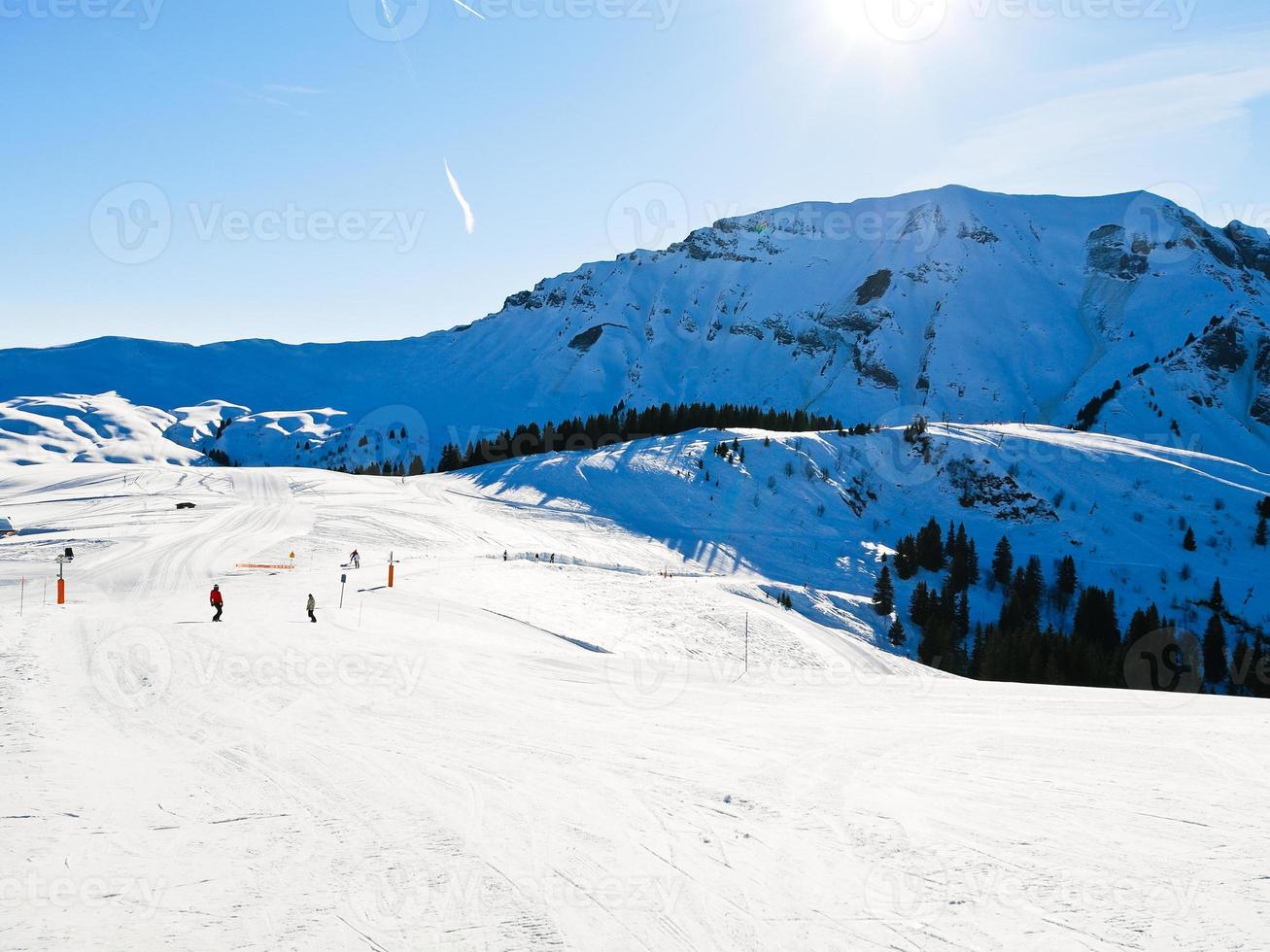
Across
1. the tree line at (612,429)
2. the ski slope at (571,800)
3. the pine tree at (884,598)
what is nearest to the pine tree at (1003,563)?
the pine tree at (884,598)

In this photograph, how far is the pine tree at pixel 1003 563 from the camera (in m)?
84.8

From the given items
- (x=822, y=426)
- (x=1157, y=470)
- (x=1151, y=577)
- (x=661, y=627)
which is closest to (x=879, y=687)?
(x=661, y=627)

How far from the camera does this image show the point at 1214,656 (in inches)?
2798

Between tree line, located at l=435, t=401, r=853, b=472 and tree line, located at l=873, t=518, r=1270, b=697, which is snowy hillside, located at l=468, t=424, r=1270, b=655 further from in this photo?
tree line, located at l=435, t=401, r=853, b=472

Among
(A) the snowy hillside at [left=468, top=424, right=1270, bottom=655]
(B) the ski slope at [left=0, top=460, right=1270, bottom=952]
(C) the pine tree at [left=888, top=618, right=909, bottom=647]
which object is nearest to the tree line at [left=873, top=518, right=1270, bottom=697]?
(C) the pine tree at [left=888, top=618, right=909, bottom=647]

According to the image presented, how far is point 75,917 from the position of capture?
7066 mm

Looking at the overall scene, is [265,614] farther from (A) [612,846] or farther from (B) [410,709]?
(A) [612,846]

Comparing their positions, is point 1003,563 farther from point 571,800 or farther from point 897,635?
point 571,800

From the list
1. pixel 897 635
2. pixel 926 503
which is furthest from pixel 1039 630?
pixel 926 503

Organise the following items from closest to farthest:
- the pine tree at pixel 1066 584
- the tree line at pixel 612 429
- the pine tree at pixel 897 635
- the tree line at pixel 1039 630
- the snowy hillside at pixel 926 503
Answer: the tree line at pixel 1039 630 → the pine tree at pixel 897 635 → the snowy hillside at pixel 926 503 → the pine tree at pixel 1066 584 → the tree line at pixel 612 429

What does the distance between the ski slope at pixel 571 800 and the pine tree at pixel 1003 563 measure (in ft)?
225

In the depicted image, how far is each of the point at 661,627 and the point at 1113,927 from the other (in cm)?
2757

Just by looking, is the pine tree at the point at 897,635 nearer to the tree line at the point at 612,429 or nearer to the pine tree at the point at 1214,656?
the pine tree at the point at 1214,656

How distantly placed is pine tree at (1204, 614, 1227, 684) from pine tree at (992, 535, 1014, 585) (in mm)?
18012
